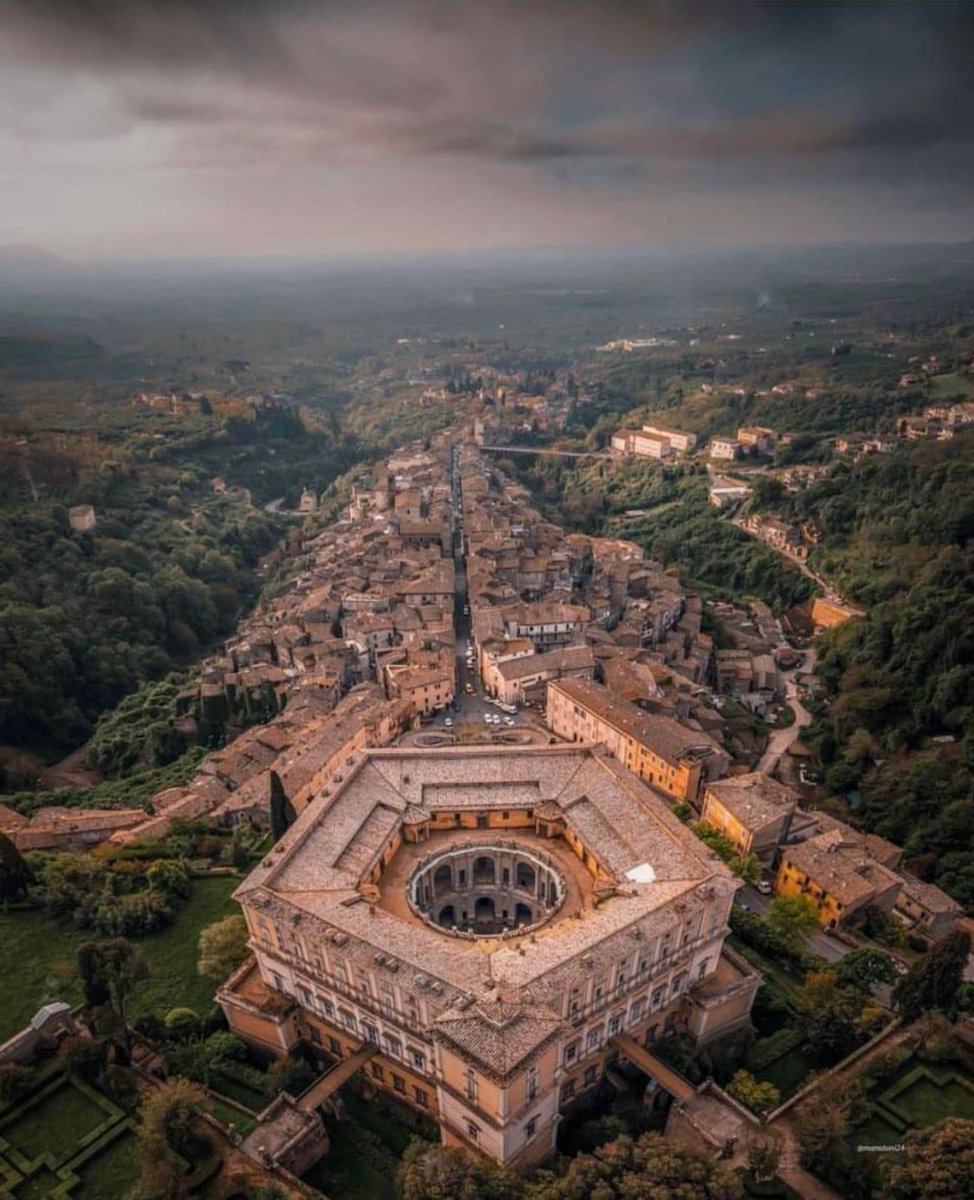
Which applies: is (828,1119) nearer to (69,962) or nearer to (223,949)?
(223,949)

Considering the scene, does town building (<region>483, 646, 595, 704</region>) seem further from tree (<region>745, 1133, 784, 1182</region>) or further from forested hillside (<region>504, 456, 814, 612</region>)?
forested hillside (<region>504, 456, 814, 612</region>)

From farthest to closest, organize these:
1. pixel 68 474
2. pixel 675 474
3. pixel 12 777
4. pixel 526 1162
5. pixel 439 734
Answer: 1. pixel 675 474
2. pixel 68 474
3. pixel 12 777
4. pixel 439 734
5. pixel 526 1162

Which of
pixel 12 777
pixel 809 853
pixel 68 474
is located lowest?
pixel 12 777

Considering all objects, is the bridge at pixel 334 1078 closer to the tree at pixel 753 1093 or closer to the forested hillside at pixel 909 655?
the tree at pixel 753 1093

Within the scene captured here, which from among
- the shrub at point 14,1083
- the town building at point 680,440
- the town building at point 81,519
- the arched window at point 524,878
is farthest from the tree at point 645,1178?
the town building at point 680,440

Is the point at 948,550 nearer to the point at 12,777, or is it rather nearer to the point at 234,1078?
the point at 234,1078

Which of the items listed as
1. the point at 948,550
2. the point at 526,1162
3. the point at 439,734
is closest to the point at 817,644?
the point at 948,550

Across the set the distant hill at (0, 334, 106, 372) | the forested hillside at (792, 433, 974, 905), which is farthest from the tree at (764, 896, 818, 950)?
the distant hill at (0, 334, 106, 372)
